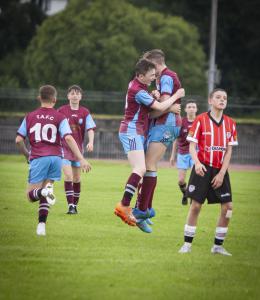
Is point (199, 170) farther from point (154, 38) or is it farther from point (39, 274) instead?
point (154, 38)

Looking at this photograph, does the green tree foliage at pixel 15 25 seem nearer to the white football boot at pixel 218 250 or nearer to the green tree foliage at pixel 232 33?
the green tree foliage at pixel 232 33

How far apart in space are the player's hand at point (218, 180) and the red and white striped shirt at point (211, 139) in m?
0.18

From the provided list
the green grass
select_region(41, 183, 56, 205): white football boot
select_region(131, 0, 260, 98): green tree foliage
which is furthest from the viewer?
select_region(131, 0, 260, 98): green tree foliage

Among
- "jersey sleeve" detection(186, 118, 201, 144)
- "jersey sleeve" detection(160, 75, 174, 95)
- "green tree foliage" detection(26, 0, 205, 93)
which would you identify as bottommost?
"jersey sleeve" detection(186, 118, 201, 144)

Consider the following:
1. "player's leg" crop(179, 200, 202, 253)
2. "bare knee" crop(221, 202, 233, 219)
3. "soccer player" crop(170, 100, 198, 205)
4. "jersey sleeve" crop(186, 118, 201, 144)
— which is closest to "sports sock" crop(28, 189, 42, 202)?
"player's leg" crop(179, 200, 202, 253)

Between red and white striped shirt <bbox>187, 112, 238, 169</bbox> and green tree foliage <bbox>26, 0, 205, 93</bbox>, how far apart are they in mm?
37001

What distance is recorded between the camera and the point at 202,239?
11.2 m

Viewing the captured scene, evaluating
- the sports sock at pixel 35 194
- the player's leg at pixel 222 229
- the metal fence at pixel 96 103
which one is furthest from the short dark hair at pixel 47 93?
the metal fence at pixel 96 103

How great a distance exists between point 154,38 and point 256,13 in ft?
40.1

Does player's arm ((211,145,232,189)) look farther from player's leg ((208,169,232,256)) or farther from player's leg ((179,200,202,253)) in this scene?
player's leg ((179,200,202,253))

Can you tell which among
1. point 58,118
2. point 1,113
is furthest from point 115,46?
point 58,118

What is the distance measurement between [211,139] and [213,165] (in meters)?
0.31

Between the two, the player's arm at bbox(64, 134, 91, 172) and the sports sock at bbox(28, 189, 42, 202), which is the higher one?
the player's arm at bbox(64, 134, 91, 172)

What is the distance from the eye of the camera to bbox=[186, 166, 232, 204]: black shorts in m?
9.72
